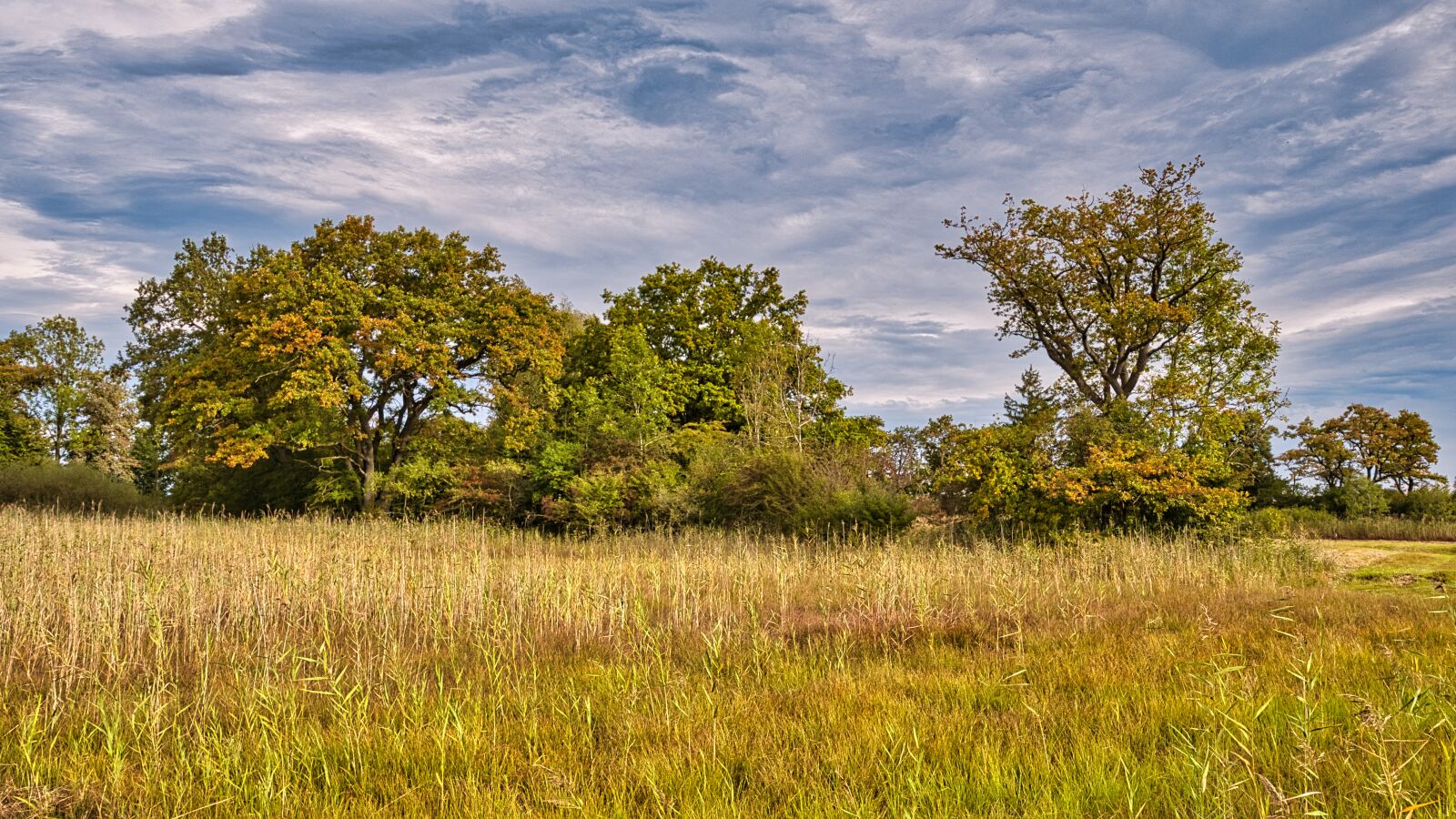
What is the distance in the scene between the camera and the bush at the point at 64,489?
1147 inches

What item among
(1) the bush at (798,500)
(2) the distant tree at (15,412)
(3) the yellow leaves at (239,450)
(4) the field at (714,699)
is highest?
(2) the distant tree at (15,412)

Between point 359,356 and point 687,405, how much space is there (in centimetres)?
1230

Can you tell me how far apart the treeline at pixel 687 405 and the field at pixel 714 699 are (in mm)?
7315

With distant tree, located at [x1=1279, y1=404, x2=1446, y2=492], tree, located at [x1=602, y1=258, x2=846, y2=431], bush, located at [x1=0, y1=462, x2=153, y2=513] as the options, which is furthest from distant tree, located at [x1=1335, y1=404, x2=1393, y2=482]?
bush, located at [x1=0, y1=462, x2=153, y2=513]

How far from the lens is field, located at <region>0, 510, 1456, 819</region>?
345 centimetres

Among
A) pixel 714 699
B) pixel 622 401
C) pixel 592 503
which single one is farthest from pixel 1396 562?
pixel 622 401

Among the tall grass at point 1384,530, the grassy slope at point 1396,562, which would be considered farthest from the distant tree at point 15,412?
the tall grass at point 1384,530

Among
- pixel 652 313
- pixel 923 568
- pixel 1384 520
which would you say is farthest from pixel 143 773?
pixel 1384 520

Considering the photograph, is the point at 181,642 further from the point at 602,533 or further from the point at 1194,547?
the point at 1194,547

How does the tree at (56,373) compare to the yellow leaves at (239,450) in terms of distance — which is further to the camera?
the tree at (56,373)

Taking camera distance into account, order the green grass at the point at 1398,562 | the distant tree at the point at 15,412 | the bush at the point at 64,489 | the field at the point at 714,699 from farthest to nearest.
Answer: the distant tree at the point at 15,412 → the bush at the point at 64,489 → the green grass at the point at 1398,562 → the field at the point at 714,699

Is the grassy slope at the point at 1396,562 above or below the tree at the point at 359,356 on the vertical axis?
below

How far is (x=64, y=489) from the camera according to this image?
29.7 metres

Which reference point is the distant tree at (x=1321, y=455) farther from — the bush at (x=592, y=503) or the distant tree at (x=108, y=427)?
the distant tree at (x=108, y=427)
